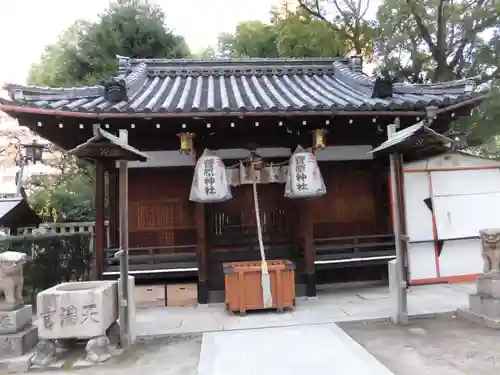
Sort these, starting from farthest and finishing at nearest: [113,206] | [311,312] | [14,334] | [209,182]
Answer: [113,206], [209,182], [311,312], [14,334]

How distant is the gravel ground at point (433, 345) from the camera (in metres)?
4.21

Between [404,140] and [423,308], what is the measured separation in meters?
2.92

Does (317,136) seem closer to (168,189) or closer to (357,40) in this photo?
(168,189)

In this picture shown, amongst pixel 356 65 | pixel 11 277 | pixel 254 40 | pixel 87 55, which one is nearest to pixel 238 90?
pixel 356 65

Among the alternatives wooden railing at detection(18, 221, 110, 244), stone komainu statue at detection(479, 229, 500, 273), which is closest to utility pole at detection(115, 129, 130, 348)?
stone komainu statue at detection(479, 229, 500, 273)

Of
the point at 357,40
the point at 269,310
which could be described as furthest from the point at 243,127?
the point at 357,40

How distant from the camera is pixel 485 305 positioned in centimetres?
568

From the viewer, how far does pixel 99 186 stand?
7.69 metres

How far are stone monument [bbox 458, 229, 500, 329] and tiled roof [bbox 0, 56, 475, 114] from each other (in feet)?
8.91

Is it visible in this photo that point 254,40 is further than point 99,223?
Yes

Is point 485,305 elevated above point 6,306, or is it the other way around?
point 6,306

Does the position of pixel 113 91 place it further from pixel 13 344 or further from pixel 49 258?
pixel 13 344

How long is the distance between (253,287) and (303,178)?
2.12m

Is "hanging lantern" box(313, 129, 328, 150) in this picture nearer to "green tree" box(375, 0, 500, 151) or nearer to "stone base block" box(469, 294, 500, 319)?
"stone base block" box(469, 294, 500, 319)
